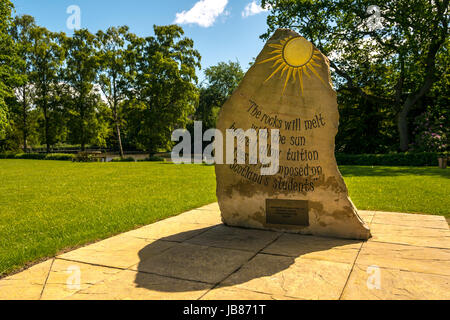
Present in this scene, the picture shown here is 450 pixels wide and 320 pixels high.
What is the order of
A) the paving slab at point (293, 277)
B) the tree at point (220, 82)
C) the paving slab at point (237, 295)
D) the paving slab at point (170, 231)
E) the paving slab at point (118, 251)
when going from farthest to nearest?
1. the tree at point (220, 82)
2. the paving slab at point (170, 231)
3. the paving slab at point (118, 251)
4. the paving slab at point (293, 277)
5. the paving slab at point (237, 295)

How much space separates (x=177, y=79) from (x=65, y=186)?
24.7 m

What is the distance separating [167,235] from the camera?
202 inches

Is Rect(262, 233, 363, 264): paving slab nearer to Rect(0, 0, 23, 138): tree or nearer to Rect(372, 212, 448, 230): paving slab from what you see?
Rect(372, 212, 448, 230): paving slab

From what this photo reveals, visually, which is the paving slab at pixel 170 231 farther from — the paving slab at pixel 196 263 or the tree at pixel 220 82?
→ the tree at pixel 220 82

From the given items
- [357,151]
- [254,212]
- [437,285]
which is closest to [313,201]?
[254,212]

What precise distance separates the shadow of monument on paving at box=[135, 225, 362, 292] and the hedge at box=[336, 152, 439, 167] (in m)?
17.4

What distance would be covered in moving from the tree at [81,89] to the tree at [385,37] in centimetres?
2184

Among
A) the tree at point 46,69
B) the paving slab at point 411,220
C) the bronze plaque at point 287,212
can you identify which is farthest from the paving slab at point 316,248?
the tree at point 46,69

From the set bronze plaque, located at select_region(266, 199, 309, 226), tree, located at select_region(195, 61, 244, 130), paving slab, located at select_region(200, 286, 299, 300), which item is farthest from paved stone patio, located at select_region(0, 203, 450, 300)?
tree, located at select_region(195, 61, 244, 130)

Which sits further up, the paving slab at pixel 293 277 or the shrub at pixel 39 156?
the shrub at pixel 39 156

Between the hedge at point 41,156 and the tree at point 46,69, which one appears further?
the tree at point 46,69

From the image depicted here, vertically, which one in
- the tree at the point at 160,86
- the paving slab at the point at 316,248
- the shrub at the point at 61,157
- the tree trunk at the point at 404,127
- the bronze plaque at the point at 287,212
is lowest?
the paving slab at the point at 316,248

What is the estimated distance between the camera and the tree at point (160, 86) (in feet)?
112

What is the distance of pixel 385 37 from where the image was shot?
74.6 ft
